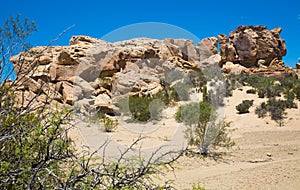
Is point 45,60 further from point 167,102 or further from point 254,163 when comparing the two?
point 254,163

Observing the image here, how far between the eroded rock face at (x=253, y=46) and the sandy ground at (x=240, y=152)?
63.1 ft

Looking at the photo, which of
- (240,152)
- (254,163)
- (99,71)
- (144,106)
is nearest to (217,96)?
(144,106)

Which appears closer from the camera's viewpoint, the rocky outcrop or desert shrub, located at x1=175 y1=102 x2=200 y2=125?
desert shrub, located at x1=175 y1=102 x2=200 y2=125

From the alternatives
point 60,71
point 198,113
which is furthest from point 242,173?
point 60,71

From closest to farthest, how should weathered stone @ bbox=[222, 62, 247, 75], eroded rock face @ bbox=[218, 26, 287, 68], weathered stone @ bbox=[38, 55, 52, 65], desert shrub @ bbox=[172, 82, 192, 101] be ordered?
weathered stone @ bbox=[38, 55, 52, 65] → desert shrub @ bbox=[172, 82, 192, 101] → weathered stone @ bbox=[222, 62, 247, 75] → eroded rock face @ bbox=[218, 26, 287, 68]

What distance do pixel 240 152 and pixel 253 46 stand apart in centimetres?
2998

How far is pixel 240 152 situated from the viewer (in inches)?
385

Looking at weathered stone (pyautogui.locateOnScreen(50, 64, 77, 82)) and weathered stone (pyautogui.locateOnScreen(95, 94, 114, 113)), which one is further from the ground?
weathered stone (pyautogui.locateOnScreen(50, 64, 77, 82))

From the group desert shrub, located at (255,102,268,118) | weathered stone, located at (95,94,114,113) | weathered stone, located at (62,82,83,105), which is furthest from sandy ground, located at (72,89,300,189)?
weathered stone, located at (62,82,83,105)

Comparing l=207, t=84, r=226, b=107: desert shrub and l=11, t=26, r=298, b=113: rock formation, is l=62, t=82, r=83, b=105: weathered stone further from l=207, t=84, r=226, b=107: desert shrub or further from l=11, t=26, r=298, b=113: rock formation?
l=207, t=84, r=226, b=107: desert shrub

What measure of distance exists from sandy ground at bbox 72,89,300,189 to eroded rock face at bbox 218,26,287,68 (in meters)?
19.2

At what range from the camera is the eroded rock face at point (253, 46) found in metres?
36.9

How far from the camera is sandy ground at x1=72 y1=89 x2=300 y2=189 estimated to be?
247 inches

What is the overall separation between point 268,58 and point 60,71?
2654cm
